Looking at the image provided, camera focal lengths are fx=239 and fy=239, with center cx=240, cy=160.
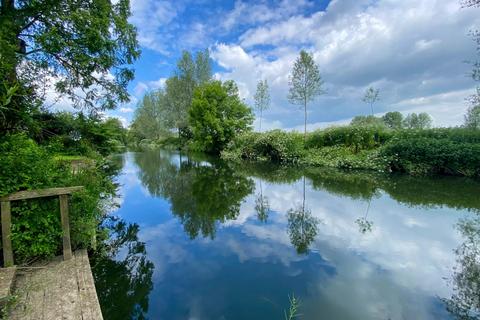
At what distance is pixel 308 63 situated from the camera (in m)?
20.9

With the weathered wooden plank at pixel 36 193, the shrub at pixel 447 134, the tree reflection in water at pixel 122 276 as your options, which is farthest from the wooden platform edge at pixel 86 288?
the shrub at pixel 447 134

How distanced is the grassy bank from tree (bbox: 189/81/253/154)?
9.26 ft

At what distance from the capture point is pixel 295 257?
4.23 meters

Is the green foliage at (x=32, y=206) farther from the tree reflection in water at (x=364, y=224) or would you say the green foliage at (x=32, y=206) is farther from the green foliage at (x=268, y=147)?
the green foliage at (x=268, y=147)

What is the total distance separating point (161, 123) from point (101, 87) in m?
42.4

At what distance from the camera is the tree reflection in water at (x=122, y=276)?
301 cm

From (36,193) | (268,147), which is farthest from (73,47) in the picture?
(268,147)

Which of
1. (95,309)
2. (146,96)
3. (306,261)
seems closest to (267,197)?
(306,261)

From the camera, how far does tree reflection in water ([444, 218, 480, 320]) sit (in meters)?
2.86

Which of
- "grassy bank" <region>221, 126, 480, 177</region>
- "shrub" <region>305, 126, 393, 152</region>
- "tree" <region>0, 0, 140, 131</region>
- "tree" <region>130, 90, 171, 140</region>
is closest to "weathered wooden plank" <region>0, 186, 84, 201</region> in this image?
"tree" <region>0, 0, 140, 131</region>

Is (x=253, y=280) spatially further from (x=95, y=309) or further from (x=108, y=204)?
(x=108, y=204)

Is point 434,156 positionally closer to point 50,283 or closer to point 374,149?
point 374,149

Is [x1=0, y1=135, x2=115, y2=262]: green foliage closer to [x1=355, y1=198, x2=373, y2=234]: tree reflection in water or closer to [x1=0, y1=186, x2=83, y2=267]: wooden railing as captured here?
[x1=0, y1=186, x2=83, y2=267]: wooden railing

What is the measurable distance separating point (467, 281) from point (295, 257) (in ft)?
7.93
